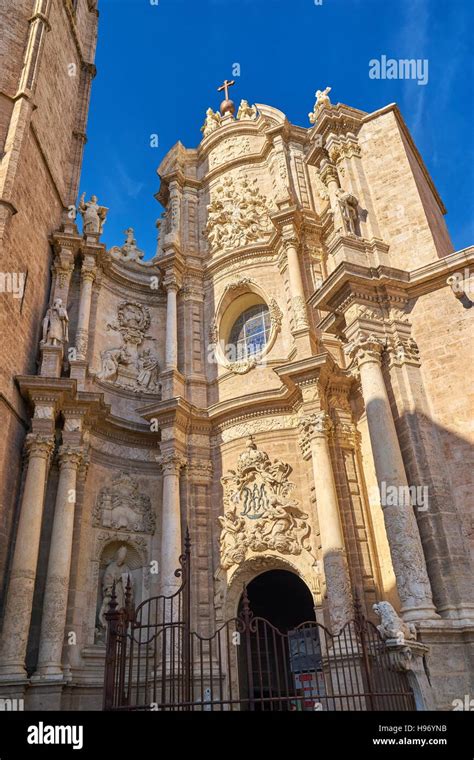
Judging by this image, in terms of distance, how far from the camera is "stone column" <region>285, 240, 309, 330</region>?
15657 millimetres

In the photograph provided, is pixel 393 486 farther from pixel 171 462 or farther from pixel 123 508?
pixel 123 508

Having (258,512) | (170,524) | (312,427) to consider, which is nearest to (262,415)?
(312,427)

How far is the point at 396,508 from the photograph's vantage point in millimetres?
9664

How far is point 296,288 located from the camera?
16234 millimetres

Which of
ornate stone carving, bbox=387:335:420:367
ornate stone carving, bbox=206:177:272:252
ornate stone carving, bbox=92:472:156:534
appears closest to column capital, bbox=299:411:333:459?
ornate stone carving, bbox=387:335:420:367

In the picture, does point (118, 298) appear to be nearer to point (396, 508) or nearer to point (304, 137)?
point (304, 137)

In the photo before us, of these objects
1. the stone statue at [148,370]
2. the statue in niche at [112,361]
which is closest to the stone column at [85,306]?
the statue in niche at [112,361]

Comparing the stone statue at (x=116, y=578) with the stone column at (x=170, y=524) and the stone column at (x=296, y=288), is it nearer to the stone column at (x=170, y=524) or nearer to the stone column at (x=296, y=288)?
the stone column at (x=170, y=524)

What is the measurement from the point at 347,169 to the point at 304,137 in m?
6.41

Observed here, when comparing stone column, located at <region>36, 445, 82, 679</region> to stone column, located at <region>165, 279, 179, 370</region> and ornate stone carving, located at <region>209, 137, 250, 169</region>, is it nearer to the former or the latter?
stone column, located at <region>165, 279, 179, 370</region>

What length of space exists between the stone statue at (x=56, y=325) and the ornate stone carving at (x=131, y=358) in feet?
5.09

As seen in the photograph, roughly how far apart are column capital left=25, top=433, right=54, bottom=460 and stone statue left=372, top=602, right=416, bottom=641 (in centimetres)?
827

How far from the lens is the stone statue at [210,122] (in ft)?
71.6
